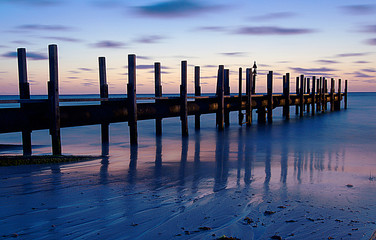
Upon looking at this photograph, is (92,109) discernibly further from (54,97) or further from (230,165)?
(230,165)

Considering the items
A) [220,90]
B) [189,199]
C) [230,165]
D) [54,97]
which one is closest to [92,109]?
[54,97]

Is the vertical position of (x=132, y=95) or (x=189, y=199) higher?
(x=132, y=95)

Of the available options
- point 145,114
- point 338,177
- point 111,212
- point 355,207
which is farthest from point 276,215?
point 145,114

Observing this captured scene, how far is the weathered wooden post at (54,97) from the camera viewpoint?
27.0 feet

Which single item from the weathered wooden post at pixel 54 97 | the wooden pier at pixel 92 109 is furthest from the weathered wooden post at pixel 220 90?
the weathered wooden post at pixel 54 97

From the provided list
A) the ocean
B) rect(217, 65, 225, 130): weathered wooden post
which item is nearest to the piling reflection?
the ocean

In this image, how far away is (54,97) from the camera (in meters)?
8.22

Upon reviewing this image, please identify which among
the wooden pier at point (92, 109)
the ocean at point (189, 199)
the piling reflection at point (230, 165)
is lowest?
the piling reflection at point (230, 165)

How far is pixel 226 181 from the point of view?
5754mm

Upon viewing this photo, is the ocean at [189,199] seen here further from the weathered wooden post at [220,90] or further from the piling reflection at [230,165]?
the weathered wooden post at [220,90]

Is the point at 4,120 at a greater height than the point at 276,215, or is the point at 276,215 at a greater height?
the point at 4,120

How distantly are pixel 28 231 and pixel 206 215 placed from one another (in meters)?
1.80

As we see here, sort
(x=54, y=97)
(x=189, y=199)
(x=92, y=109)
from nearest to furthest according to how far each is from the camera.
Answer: (x=189, y=199)
(x=54, y=97)
(x=92, y=109)

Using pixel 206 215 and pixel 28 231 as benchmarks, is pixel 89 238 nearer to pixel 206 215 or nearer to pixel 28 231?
pixel 28 231
